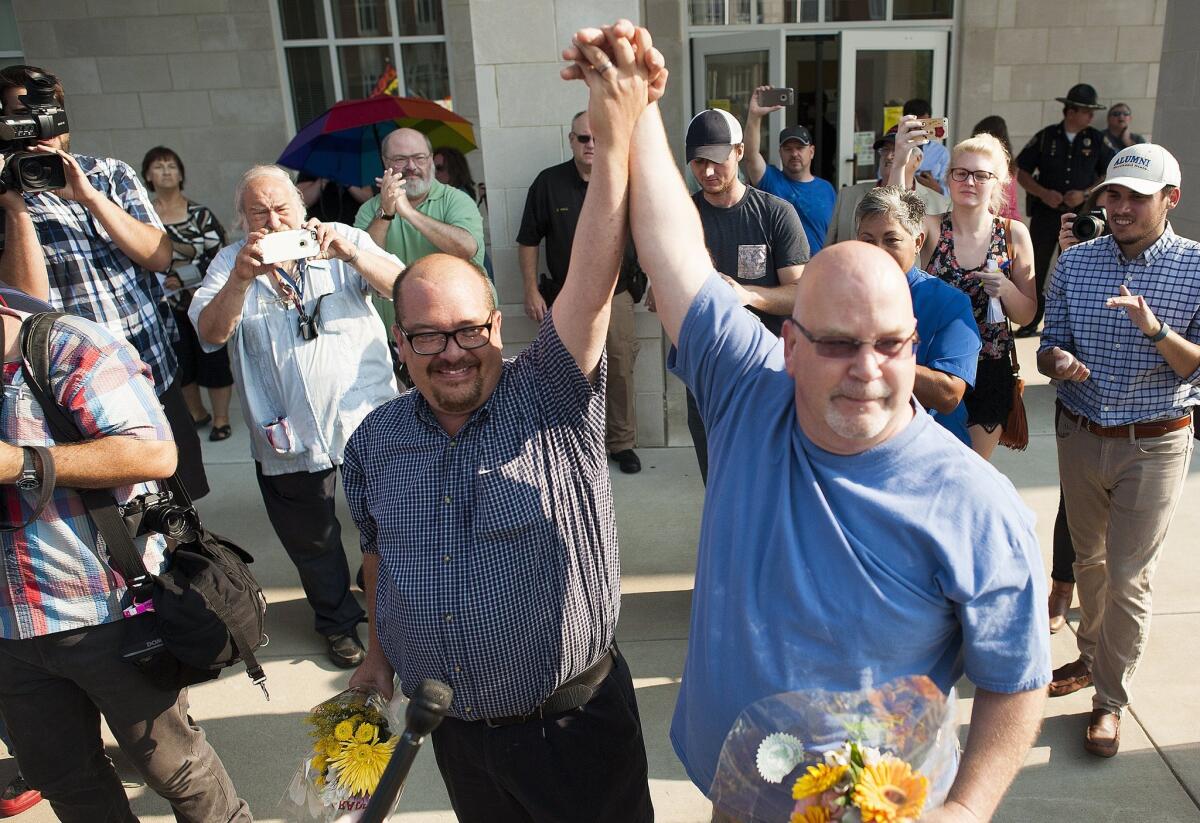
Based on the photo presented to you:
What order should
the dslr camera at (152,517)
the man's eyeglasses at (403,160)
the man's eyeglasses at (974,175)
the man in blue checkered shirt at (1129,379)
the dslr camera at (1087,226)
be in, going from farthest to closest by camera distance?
1. the man's eyeglasses at (403,160)
2. the man's eyeglasses at (974,175)
3. the dslr camera at (1087,226)
4. the man in blue checkered shirt at (1129,379)
5. the dslr camera at (152,517)

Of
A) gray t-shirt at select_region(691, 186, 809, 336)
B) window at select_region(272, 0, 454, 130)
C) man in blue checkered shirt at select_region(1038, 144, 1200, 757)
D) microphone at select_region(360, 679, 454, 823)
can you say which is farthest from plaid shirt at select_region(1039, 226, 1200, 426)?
window at select_region(272, 0, 454, 130)

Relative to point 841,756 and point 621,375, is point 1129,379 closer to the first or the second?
point 841,756

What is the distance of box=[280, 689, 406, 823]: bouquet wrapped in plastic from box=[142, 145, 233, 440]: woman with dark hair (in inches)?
180

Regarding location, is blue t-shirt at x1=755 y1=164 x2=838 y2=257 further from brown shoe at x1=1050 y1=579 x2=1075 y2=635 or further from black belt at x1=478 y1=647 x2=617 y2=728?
black belt at x1=478 y1=647 x2=617 y2=728

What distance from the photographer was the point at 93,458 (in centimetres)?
222

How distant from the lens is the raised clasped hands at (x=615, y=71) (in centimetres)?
167

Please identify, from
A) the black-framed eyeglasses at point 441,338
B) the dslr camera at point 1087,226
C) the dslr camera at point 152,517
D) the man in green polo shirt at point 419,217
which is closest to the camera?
the black-framed eyeglasses at point 441,338

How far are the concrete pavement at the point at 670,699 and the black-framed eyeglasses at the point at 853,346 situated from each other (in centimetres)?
196

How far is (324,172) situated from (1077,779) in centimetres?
537

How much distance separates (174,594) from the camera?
7.68 ft

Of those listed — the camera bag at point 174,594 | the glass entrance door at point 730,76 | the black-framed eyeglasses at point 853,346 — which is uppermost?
the glass entrance door at point 730,76

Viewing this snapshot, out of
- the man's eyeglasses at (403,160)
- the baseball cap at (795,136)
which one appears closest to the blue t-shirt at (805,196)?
the baseball cap at (795,136)

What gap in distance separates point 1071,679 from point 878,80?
7.47 metres

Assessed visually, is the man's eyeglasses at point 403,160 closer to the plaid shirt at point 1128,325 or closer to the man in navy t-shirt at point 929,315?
the man in navy t-shirt at point 929,315
